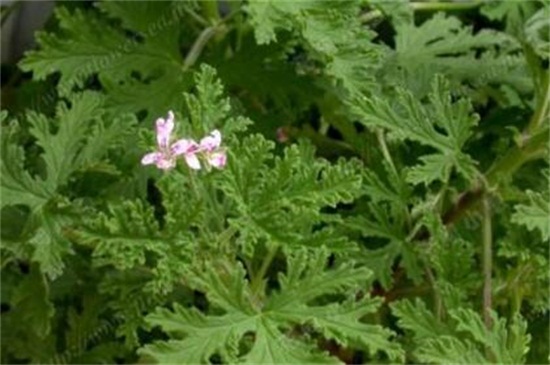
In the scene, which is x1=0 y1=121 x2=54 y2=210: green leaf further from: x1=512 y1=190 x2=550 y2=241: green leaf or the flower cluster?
x1=512 y1=190 x2=550 y2=241: green leaf

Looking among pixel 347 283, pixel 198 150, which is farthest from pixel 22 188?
pixel 347 283

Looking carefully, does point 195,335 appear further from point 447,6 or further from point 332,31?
point 447,6

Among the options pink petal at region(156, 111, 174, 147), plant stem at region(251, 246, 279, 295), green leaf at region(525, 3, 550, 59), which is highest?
green leaf at region(525, 3, 550, 59)

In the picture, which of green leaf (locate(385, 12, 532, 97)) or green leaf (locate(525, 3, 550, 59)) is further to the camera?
green leaf (locate(385, 12, 532, 97))

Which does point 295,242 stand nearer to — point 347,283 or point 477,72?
point 347,283

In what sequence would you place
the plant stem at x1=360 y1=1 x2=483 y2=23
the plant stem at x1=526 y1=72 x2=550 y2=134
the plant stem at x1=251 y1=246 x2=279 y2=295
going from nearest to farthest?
1. the plant stem at x1=251 y1=246 x2=279 y2=295
2. the plant stem at x1=526 y1=72 x2=550 y2=134
3. the plant stem at x1=360 y1=1 x2=483 y2=23

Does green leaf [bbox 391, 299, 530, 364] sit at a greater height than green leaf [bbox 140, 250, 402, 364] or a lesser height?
lesser

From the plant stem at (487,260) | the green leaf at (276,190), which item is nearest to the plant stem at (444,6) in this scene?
the plant stem at (487,260)

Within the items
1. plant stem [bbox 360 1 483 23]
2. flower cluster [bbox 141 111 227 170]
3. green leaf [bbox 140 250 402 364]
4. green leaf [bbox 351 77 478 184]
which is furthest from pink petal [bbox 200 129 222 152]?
plant stem [bbox 360 1 483 23]
